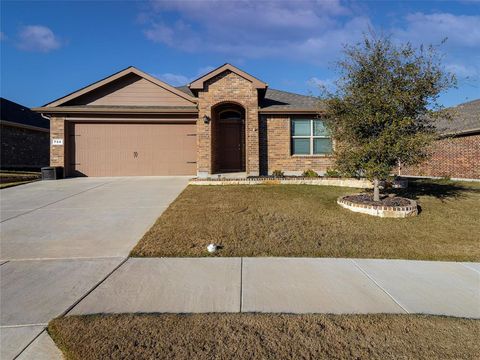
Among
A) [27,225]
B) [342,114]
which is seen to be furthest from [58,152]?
[342,114]

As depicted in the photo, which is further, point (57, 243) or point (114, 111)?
point (114, 111)

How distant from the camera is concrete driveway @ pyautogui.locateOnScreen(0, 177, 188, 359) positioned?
136 inches

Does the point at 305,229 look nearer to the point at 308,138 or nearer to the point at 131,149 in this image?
the point at 308,138

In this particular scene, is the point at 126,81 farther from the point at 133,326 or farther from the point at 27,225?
the point at 133,326

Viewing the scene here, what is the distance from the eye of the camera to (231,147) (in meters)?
15.4

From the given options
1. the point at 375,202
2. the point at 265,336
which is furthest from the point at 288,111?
the point at 265,336

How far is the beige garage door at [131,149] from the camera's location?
14.9 m

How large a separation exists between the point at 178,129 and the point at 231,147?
2555mm

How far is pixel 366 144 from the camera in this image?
766 centimetres

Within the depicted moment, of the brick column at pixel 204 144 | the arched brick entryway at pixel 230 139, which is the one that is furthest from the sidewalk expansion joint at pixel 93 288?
the arched brick entryway at pixel 230 139

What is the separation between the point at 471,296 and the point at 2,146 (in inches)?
910

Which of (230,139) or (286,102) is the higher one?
(286,102)

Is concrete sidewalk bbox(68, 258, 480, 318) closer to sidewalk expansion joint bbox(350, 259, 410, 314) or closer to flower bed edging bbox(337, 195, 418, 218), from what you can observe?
sidewalk expansion joint bbox(350, 259, 410, 314)

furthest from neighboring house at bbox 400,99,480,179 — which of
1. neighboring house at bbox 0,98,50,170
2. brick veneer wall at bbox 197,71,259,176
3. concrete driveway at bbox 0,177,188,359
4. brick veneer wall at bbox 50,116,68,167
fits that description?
neighboring house at bbox 0,98,50,170
